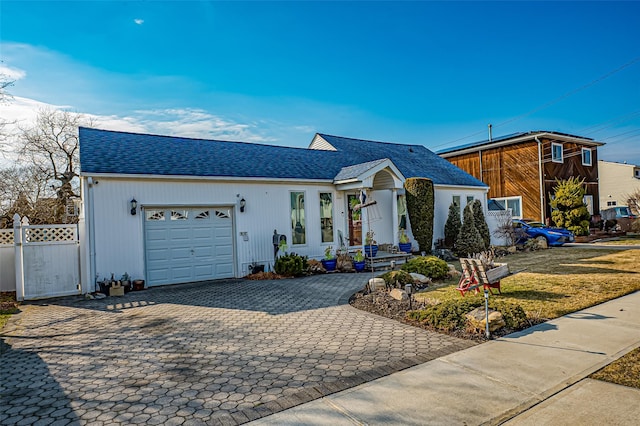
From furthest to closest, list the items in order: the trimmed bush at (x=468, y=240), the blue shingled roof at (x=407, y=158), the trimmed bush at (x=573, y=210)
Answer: the trimmed bush at (x=573, y=210)
the blue shingled roof at (x=407, y=158)
the trimmed bush at (x=468, y=240)

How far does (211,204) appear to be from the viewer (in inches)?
487

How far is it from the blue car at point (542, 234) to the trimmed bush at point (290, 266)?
11532 millimetres

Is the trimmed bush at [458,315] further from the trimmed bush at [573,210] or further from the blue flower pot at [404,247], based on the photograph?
the trimmed bush at [573,210]

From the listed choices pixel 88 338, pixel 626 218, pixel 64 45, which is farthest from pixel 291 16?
pixel 626 218

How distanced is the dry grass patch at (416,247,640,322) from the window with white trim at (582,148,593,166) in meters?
17.2

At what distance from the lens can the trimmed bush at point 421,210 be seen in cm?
1602

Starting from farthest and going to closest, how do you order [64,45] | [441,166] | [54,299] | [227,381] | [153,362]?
[441,166] → [64,45] → [54,299] → [153,362] → [227,381]

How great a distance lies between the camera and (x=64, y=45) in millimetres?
10625

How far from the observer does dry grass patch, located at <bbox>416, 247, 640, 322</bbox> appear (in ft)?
24.7

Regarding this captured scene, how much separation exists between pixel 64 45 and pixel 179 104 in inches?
230

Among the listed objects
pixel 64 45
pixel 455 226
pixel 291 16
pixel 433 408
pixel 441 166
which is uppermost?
pixel 291 16

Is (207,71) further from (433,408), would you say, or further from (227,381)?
(433,408)

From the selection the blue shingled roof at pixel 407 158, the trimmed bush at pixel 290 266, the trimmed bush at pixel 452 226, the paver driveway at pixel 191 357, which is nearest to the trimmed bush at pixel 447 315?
the paver driveway at pixel 191 357

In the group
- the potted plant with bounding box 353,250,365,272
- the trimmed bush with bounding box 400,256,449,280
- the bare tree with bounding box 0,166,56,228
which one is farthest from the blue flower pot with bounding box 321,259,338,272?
the bare tree with bounding box 0,166,56,228
